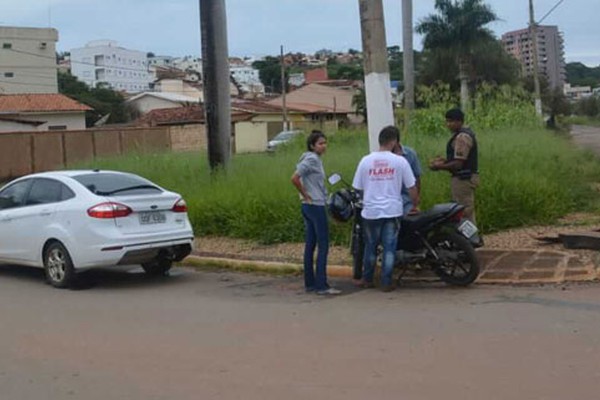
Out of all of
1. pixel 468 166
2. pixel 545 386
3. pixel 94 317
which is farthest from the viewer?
pixel 468 166

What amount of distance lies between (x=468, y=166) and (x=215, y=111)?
6856mm

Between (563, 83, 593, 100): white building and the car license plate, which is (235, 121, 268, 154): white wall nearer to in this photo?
the car license plate

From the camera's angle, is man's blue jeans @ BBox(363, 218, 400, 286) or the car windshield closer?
man's blue jeans @ BBox(363, 218, 400, 286)

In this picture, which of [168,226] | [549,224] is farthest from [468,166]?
[168,226]

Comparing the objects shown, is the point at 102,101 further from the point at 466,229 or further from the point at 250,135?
the point at 466,229

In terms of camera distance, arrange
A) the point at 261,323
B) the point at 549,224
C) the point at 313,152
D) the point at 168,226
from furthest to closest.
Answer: the point at 549,224
the point at 168,226
the point at 313,152
the point at 261,323

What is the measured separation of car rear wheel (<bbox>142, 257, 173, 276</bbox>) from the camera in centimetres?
1089

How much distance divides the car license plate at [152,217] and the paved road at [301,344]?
975 millimetres

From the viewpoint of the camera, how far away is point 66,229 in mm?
9992

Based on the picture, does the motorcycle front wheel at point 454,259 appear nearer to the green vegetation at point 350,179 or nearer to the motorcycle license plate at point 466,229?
the motorcycle license plate at point 466,229

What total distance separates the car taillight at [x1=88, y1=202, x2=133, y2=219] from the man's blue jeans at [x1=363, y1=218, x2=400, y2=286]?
3.05 meters

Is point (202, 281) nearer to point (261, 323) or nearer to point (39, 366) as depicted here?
point (261, 323)

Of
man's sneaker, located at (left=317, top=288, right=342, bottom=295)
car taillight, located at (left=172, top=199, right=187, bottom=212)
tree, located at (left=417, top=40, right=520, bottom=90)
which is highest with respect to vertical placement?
tree, located at (left=417, top=40, right=520, bottom=90)

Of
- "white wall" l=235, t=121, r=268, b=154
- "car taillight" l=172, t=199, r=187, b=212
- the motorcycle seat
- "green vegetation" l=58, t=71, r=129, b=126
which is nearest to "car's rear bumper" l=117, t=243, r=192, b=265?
"car taillight" l=172, t=199, r=187, b=212
